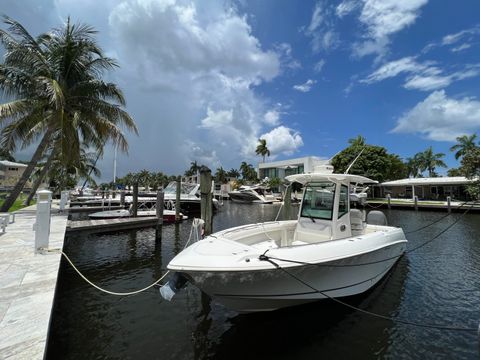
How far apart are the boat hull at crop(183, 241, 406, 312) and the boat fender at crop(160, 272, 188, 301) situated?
0.23m

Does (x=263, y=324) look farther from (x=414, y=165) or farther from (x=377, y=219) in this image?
(x=414, y=165)

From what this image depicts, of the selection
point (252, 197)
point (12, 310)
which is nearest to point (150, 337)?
point (12, 310)

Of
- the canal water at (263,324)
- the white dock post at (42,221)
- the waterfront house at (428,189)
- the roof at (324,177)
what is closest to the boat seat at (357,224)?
the roof at (324,177)

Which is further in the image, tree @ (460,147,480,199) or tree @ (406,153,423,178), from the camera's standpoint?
tree @ (406,153,423,178)

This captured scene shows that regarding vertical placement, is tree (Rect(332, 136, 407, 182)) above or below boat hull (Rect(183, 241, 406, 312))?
above

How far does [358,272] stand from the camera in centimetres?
593

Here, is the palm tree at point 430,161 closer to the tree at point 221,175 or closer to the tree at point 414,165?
the tree at point 414,165

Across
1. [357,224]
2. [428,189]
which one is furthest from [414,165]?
[357,224]

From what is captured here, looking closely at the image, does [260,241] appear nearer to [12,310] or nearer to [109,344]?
[109,344]

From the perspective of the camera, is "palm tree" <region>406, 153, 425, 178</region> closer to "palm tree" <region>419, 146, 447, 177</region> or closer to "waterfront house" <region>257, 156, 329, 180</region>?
"palm tree" <region>419, 146, 447, 177</region>

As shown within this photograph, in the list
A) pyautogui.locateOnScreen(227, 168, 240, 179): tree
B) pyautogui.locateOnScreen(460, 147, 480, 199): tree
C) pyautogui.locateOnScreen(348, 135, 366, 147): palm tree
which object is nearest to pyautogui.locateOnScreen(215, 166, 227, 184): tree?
pyautogui.locateOnScreen(227, 168, 240, 179): tree

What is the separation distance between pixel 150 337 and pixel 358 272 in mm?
4564

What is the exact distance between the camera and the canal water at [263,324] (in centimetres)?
464

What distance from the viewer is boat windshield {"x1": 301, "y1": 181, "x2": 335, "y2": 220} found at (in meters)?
6.97
